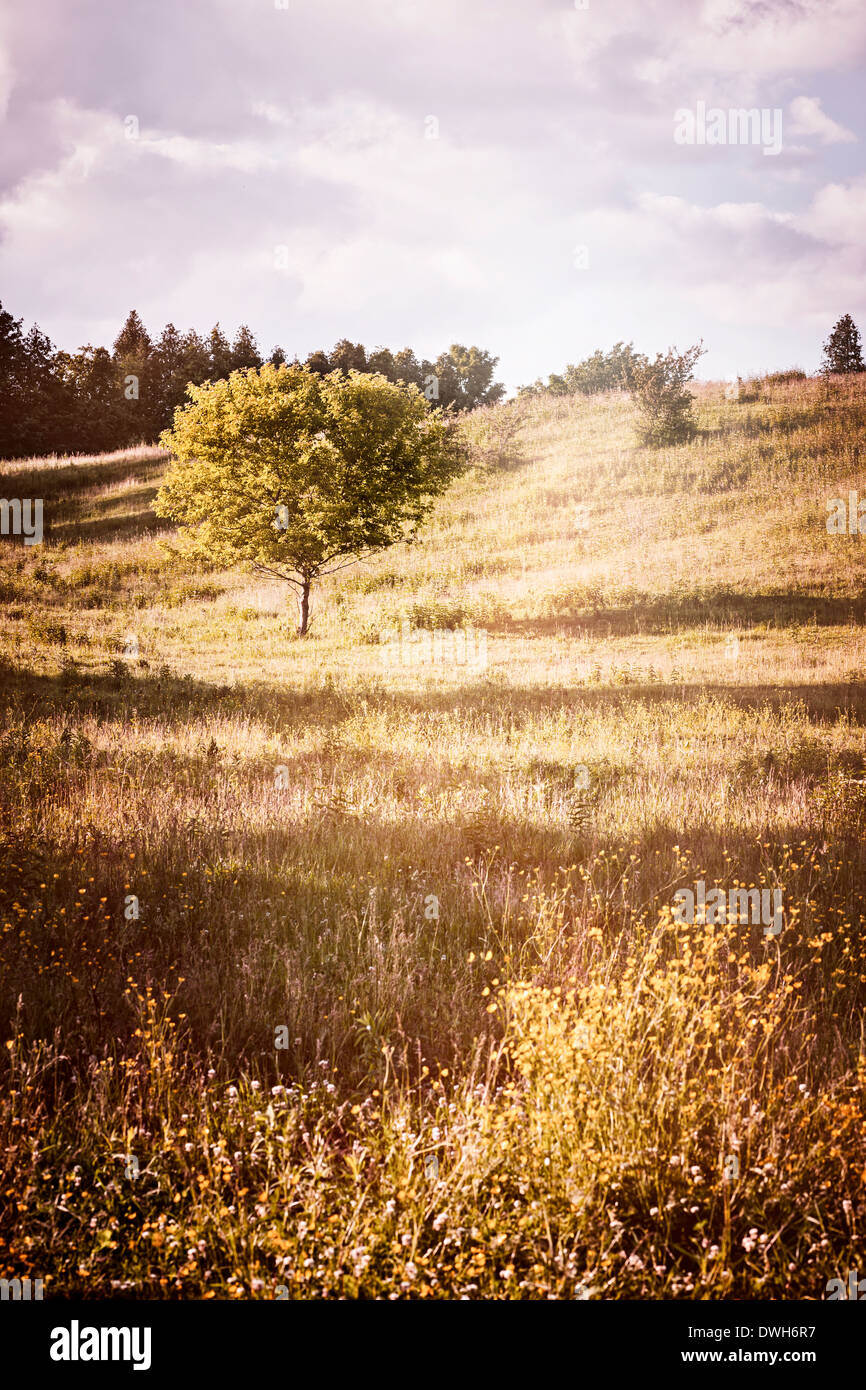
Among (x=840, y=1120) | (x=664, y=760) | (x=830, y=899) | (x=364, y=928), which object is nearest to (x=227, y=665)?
(x=664, y=760)

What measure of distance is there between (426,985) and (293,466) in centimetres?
1875

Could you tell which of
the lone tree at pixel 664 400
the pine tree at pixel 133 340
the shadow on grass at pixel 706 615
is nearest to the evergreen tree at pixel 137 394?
the pine tree at pixel 133 340

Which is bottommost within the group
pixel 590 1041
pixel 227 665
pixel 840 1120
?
pixel 840 1120

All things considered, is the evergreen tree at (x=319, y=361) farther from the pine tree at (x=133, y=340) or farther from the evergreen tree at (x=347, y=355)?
the pine tree at (x=133, y=340)

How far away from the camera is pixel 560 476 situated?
40.3m

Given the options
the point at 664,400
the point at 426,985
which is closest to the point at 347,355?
the point at 664,400

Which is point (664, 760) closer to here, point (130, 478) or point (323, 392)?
point (323, 392)

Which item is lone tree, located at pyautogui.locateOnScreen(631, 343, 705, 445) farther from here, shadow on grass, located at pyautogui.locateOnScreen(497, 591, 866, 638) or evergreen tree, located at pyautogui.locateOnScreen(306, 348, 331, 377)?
evergreen tree, located at pyautogui.locateOnScreen(306, 348, 331, 377)

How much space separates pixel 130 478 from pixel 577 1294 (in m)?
44.2

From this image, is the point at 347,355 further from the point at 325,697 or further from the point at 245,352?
the point at 325,697

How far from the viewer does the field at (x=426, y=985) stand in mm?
2887

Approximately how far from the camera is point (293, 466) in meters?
20.9

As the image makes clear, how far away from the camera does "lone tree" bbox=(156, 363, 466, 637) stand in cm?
2095

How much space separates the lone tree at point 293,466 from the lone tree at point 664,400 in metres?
21.7
